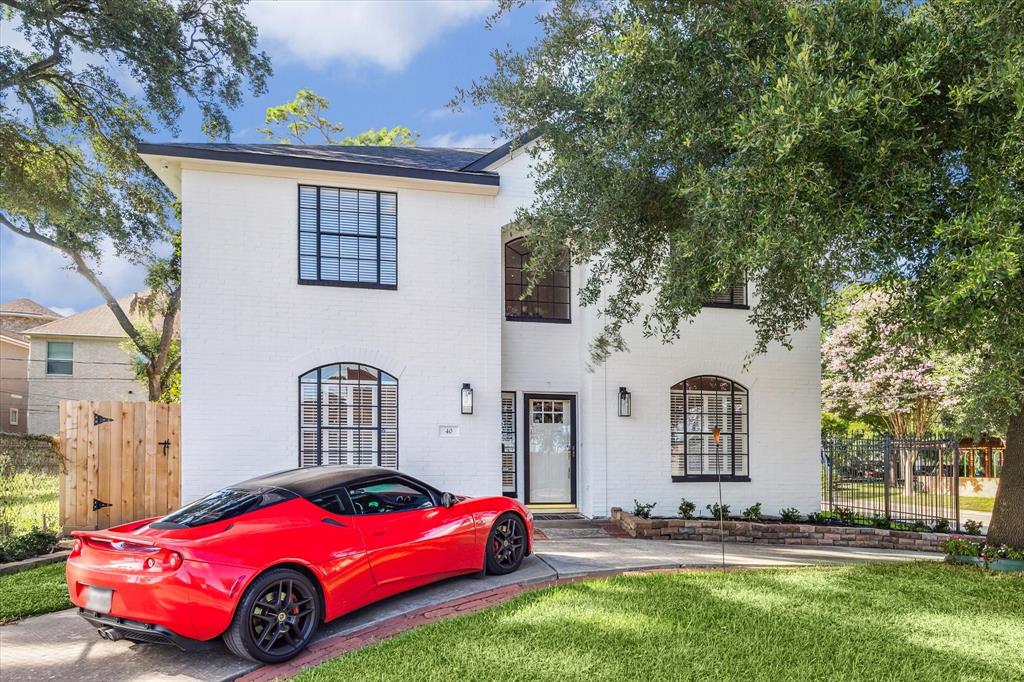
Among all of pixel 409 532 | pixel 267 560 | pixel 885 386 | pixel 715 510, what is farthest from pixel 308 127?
pixel 267 560

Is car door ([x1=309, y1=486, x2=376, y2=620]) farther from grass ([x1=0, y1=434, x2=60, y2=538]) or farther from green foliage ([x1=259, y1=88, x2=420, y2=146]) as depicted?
green foliage ([x1=259, y1=88, x2=420, y2=146])

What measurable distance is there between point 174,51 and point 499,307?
422 inches

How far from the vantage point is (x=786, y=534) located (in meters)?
11.3

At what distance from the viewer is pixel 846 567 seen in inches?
313

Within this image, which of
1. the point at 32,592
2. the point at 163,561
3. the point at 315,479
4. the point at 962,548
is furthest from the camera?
the point at 962,548

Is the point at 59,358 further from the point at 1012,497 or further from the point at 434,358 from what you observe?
the point at 1012,497

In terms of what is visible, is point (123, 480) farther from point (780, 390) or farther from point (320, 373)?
point (780, 390)

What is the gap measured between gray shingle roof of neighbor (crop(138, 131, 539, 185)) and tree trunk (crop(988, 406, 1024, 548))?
7215 millimetres

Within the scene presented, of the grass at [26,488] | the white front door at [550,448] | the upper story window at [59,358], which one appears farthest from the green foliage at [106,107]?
the upper story window at [59,358]

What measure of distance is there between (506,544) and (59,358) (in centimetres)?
2497

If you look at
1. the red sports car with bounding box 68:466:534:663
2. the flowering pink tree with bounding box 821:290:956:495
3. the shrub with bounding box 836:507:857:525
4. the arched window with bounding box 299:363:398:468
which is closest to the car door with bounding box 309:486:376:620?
the red sports car with bounding box 68:466:534:663

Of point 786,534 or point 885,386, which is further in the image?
→ point 885,386

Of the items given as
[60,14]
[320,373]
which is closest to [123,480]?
[320,373]

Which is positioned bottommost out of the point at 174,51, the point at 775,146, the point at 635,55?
the point at 775,146
